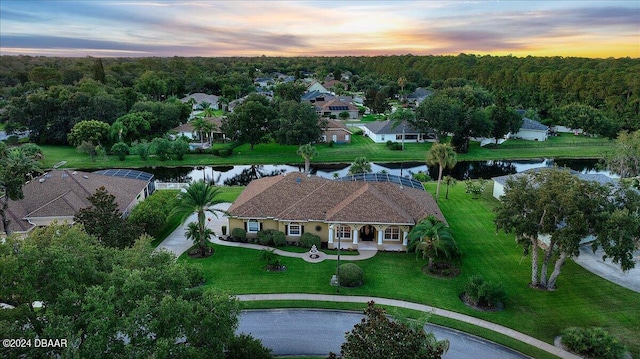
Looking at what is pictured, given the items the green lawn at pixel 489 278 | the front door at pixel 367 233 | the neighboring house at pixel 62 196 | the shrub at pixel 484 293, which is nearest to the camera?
the green lawn at pixel 489 278

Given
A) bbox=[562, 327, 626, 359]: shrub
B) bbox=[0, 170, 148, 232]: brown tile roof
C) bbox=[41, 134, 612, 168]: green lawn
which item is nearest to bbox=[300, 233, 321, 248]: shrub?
bbox=[0, 170, 148, 232]: brown tile roof

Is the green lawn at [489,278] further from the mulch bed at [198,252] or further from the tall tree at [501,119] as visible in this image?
the tall tree at [501,119]

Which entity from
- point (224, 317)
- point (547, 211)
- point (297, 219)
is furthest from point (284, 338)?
point (547, 211)

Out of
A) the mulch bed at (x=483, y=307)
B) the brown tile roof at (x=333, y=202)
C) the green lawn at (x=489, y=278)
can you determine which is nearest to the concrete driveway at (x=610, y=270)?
the green lawn at (x=489, y=278)

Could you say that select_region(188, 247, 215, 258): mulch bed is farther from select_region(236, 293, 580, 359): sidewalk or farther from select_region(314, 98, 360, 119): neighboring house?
select_region(314, 98, 360, 119): neighboring house

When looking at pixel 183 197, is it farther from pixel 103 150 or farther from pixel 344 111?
pixel 344 111
